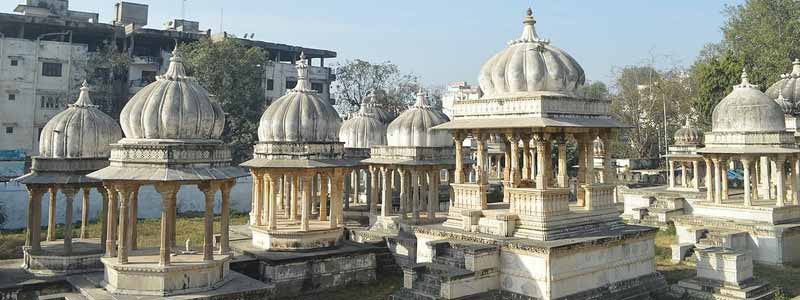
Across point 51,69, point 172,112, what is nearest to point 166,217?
point 172,112

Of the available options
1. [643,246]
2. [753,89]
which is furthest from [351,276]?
[753,89]

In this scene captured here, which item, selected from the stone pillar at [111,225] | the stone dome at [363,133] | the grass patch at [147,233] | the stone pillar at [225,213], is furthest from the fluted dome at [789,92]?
the stone pillar at [111,225]

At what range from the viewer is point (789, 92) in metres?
27.9

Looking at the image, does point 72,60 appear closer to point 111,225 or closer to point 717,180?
point 111,225

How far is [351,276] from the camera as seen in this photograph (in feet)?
53.1

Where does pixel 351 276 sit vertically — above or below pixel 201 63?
below

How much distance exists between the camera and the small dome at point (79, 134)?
14.6 m

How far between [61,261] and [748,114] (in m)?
20.5

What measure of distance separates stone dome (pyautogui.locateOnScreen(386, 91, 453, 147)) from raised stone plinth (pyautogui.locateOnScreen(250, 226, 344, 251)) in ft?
17.0

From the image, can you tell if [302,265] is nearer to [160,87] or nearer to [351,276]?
[351,276]

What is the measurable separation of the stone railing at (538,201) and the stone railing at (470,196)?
110 cm

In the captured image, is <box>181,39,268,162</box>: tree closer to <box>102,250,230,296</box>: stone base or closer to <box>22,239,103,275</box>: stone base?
<box>22,239,103,275</box>: stone base

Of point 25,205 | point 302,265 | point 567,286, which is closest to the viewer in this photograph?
point 567,286

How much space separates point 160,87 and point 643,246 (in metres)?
11.3
